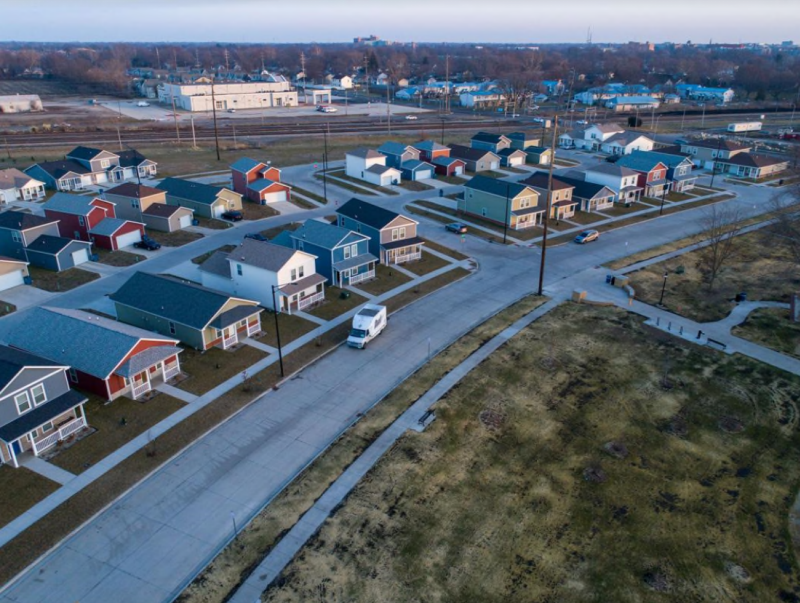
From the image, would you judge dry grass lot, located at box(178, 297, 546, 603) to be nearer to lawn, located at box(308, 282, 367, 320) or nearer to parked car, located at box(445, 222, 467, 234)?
lawn, located at box(308, 282, 367, 320)

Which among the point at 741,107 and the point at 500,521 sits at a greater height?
the point at 741,107

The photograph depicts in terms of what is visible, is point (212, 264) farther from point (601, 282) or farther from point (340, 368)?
point (601, 282)

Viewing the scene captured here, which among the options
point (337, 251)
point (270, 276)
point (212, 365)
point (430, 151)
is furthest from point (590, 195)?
point (212, 365)

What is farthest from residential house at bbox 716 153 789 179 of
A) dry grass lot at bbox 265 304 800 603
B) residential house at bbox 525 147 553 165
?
dry grass lot at bbox 265 304 800 603

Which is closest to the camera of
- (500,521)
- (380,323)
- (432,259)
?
(500,521)

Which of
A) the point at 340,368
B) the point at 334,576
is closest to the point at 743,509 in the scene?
the point at 334,576

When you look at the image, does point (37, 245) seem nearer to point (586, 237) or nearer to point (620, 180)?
point (586, 237)

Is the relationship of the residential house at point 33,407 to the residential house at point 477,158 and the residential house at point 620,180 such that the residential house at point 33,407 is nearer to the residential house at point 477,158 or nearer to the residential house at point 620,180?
the residential house at point 620,180
